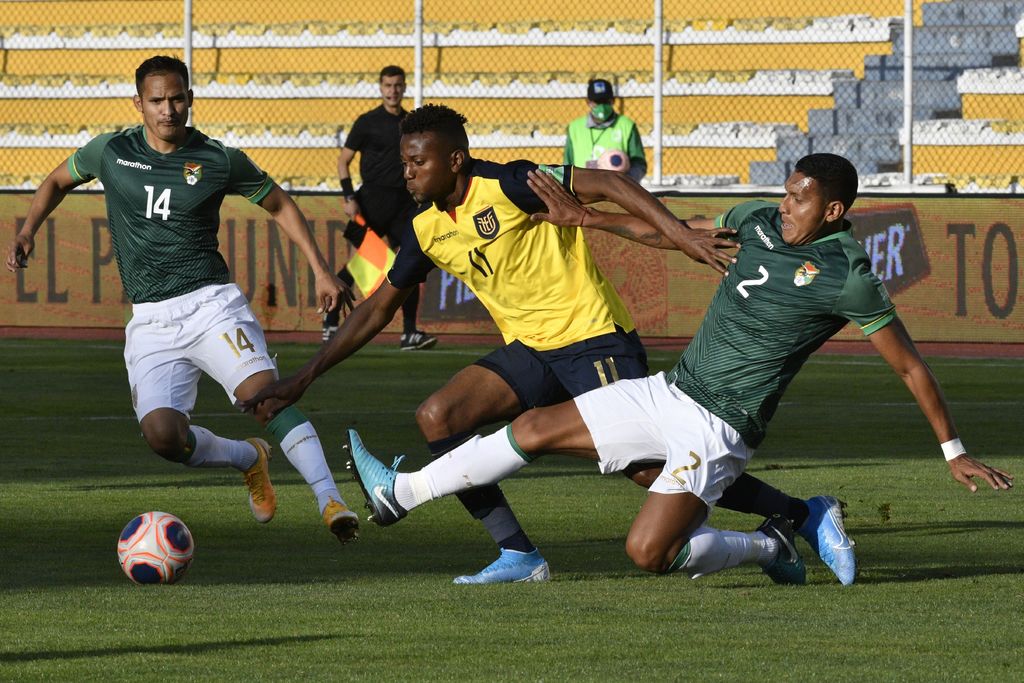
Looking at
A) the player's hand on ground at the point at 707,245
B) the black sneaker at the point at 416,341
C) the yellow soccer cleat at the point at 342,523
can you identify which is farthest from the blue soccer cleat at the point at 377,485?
the black sneaker at the point at 416,341

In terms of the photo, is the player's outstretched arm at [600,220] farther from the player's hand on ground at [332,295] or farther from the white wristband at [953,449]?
the player's hand on ground at [332,295]

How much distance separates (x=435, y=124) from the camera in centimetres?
694

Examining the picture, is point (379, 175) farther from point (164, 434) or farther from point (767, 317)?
point (767, 317)

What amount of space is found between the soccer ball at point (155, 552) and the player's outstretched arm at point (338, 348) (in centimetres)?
58

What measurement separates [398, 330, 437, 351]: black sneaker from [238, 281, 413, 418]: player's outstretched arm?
10.4m

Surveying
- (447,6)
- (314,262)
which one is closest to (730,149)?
(447,6)

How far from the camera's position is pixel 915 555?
7.36 meters

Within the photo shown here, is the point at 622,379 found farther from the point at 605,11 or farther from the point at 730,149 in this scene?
the point at 605,11

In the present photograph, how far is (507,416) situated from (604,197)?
0.97 meters

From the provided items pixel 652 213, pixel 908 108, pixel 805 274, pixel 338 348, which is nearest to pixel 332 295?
pixel 338 348

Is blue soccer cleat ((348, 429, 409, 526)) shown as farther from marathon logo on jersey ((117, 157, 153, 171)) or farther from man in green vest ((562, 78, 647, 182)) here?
man in green vest ((562, 78, 647, 182))

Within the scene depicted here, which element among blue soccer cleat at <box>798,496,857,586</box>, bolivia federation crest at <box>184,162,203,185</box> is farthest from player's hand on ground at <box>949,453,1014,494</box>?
bolivia federation crest at <box>184,162,203,185</box>

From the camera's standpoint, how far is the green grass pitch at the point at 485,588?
17.0 ft

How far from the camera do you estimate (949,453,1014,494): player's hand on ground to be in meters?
6.00
